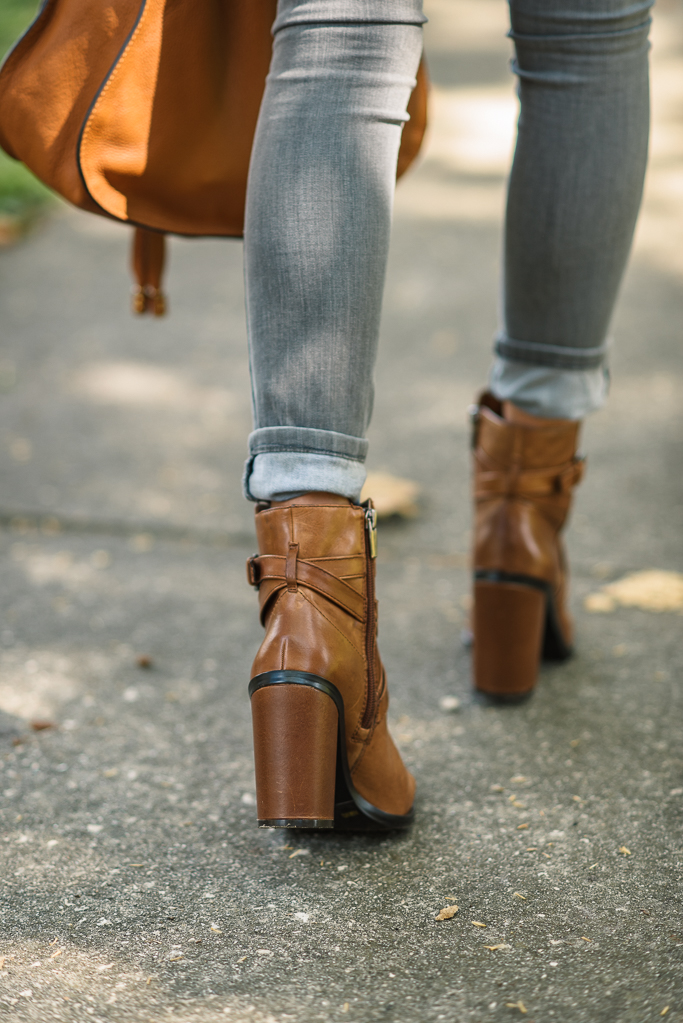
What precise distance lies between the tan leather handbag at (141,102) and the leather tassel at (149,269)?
0.19 meters

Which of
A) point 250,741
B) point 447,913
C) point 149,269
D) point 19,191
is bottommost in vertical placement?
point 19,191

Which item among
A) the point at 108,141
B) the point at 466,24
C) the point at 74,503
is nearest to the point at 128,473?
the point at 74,503

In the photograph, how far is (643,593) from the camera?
5.01 ft

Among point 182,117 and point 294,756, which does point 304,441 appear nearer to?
point 294,756

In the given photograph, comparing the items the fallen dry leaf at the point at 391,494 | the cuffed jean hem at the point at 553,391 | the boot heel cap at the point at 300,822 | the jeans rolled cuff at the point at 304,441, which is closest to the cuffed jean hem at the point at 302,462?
the jeans rolled cuff at the point at 304,441

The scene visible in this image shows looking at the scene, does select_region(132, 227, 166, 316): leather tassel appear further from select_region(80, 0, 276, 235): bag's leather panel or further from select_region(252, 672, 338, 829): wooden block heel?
select_region(252, 672, 338, 829): wooden block heel

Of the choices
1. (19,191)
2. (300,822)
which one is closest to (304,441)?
(300,822)

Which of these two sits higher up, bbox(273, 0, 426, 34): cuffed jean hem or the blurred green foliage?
bbox(273, 0, 426, 34): cuffed jean hem

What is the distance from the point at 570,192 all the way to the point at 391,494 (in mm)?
853

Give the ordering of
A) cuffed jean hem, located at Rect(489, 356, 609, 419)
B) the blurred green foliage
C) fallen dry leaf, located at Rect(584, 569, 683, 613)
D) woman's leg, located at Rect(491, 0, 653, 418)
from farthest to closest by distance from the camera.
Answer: the blurred green foliage, fallen dry leaf, located at Rect(584, 569, 683, 613), cuffed jean hem, located at Rect(489, 356, 609, 419), woman's leg, located at Rect(491, 0, 653, 418)

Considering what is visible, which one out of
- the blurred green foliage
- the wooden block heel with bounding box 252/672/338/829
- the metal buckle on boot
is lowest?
the blurred green foliage

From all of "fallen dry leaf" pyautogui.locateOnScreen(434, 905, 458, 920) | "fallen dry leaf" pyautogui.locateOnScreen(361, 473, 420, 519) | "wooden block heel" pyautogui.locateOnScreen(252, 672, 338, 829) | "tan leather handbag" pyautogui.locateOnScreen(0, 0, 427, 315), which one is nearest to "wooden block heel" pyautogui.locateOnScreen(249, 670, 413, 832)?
"wooden block heel" pyautogui.locateOnScreen(252, 672, 338, 829)

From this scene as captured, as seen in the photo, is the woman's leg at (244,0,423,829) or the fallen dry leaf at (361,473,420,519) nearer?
the woman's leg at (244,0,423,829)

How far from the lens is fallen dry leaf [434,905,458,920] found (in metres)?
0.83
